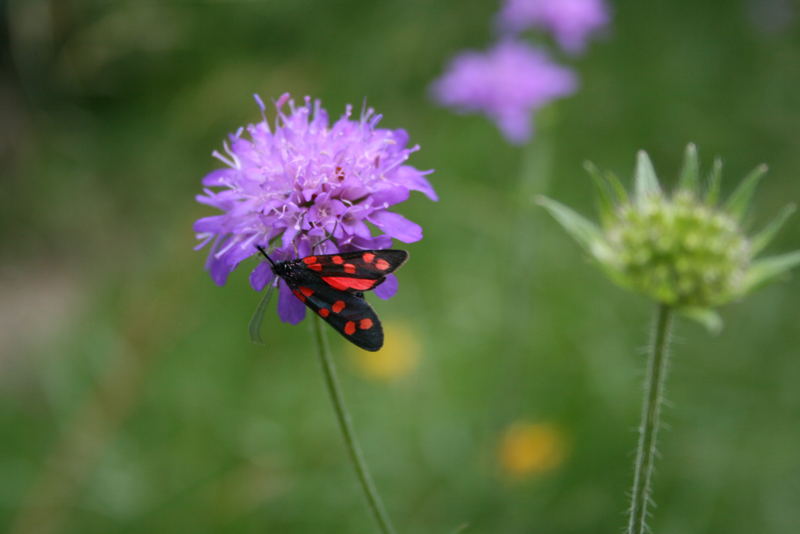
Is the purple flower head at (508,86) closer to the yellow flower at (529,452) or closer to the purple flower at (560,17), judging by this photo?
the purple flower at (560,17)

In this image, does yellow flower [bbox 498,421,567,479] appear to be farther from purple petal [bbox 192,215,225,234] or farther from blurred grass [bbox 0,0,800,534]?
purple petal [bbox 192,215,225,234]

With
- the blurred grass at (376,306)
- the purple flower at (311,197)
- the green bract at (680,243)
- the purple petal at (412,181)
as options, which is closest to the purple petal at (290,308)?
the purple flower at (311,197)

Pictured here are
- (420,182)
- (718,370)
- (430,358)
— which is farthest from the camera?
(430,358)

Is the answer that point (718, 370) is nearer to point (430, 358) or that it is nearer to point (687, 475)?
point (687, 475)

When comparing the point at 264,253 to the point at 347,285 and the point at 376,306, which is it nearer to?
the point at 347,285

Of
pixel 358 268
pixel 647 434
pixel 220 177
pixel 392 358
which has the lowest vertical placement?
pixel 647 434

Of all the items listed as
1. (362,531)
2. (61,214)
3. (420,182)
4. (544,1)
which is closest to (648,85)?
(544,1)

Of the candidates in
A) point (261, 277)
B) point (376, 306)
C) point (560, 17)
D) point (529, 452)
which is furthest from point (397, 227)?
point (376, 306)
